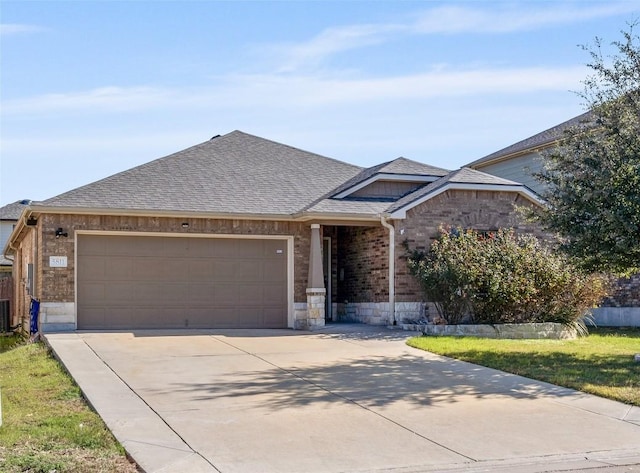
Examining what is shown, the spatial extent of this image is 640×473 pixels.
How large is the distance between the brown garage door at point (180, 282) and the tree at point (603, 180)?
7.72 m

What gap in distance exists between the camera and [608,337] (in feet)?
59.3

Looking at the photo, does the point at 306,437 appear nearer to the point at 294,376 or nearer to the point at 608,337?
the point at 294,376

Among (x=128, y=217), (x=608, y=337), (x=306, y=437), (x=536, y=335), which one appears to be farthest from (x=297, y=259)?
(x=306, y=437)

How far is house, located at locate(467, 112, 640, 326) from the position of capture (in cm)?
2184

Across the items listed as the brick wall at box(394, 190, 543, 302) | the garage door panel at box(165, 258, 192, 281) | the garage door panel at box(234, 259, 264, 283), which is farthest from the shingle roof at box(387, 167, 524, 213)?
the garage door panel at box(165, 258, 192, 281)

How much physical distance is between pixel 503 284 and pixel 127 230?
28.2ft

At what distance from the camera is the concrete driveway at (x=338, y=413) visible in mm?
7492

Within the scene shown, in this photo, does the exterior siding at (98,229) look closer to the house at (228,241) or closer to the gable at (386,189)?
the house at (228,241)

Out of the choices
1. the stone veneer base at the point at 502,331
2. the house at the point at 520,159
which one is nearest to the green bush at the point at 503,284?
the stone veneer base at the point at 502,331

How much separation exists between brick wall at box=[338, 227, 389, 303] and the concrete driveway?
202 inches

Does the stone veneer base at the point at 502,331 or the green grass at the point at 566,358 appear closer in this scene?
the green grass at the point at 566,358

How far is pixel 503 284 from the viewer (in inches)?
687

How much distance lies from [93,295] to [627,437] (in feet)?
42.9

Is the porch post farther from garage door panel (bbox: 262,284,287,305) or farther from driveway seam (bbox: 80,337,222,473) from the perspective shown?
driveway seam (bbox: 80,337,222,473)
